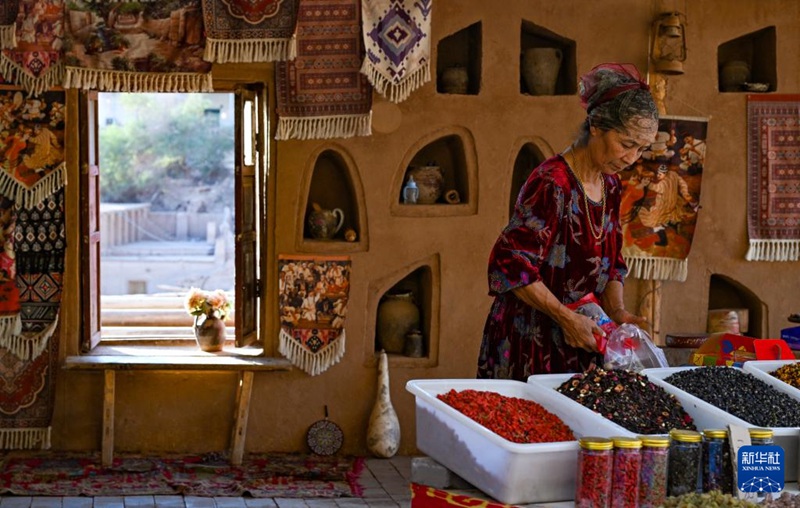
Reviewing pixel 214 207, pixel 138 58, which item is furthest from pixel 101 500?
pixel 214 207

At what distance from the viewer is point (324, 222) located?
6.54 m

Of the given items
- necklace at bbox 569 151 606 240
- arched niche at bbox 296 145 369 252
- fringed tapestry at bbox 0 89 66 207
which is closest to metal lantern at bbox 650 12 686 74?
arched niche at bbox 296 145 369 252

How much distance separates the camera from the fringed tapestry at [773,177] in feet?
21.6

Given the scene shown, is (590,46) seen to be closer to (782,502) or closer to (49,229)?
(49,229)

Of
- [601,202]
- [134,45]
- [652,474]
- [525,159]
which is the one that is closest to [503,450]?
[652,474]

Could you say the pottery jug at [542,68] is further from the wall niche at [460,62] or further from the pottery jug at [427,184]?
the pottery jug at [427,184]

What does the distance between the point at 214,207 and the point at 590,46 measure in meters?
14.0

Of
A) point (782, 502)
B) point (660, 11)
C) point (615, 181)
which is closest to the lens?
point (782, 502)

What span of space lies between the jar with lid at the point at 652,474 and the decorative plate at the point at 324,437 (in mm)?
4158

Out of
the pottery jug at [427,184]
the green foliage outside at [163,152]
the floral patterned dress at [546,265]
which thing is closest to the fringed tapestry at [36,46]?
the pottery jug at [427,184]

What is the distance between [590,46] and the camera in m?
6.58

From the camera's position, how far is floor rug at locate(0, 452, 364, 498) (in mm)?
5793

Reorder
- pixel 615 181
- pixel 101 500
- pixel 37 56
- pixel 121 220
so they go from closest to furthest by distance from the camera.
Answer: pixel 615 181, pixel 101 500, pixel 37 56, pixel 121 220

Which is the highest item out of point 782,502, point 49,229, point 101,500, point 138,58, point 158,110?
point 158,110
